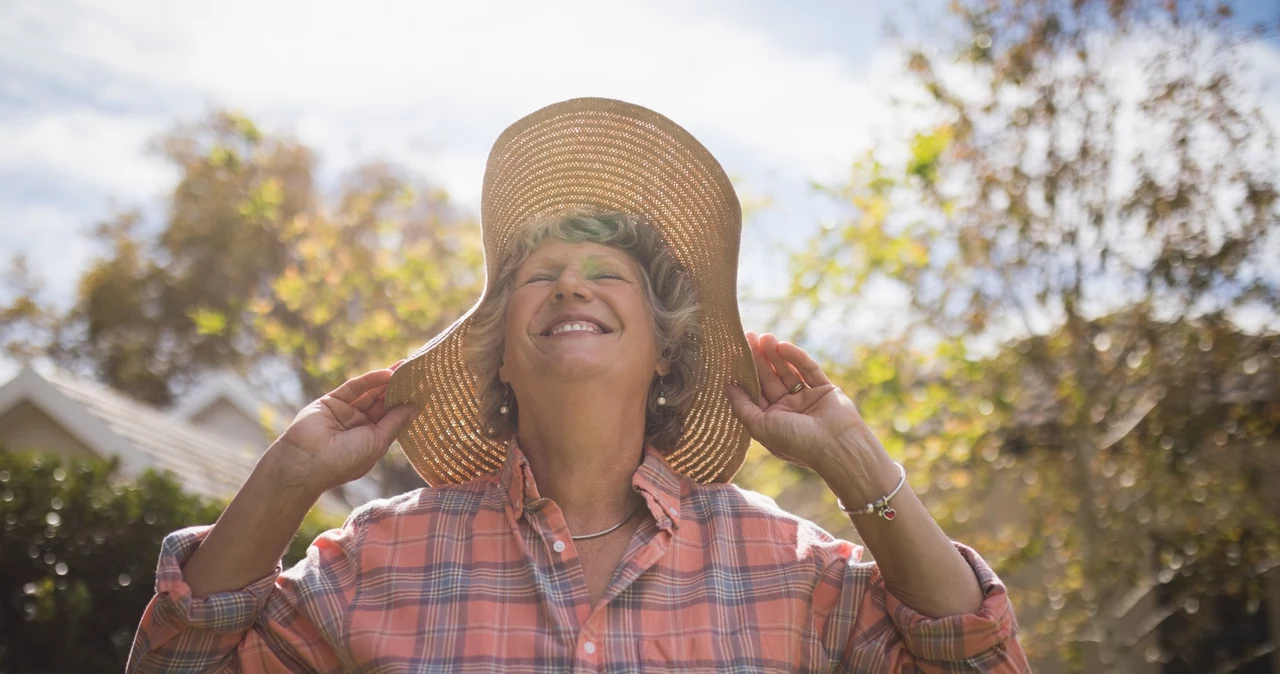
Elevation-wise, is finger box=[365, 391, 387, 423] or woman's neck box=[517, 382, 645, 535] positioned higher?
woman's neck box=[517, 382, 645, 535]

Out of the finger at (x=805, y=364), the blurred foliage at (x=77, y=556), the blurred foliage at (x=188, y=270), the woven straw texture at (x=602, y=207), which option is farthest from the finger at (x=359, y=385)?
the blurred foliage at (x=188, y=270)

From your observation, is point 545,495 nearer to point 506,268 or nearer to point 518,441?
point 518,441

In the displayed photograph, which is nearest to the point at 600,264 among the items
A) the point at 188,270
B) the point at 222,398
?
the point at 222,398

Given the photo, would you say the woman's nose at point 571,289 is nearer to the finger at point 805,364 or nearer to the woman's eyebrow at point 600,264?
the woman's eyebrow at point 600,264

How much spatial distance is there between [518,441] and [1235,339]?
5.72m

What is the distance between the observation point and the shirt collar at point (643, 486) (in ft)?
7.22

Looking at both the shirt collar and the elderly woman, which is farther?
the shirt collar

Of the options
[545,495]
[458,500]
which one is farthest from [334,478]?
[545,495]

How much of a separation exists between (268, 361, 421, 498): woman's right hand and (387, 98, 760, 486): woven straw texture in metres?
0.20

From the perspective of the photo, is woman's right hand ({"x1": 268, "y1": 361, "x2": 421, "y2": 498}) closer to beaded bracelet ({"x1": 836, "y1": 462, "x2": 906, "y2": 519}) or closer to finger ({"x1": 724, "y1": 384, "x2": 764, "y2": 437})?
finger ({"x1": 724, "y1": 384, "x2": 764, "y2": 437})

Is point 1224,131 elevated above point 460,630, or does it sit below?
above

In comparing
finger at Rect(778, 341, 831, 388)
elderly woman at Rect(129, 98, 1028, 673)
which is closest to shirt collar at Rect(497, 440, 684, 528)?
elderly woman at Rect(129, 98, 1028, 673)

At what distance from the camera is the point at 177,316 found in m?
20.9

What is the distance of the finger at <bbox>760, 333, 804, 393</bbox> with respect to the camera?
7.78ft
